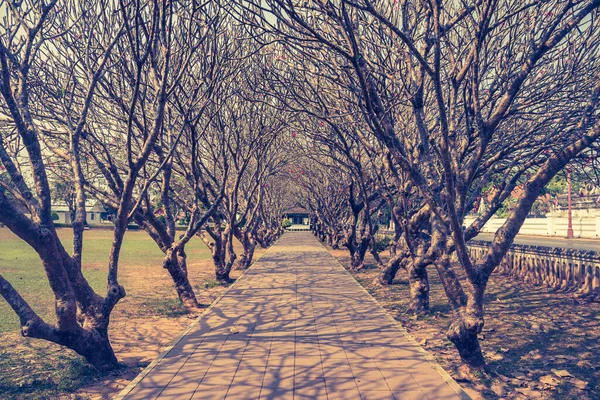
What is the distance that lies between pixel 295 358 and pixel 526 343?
3925mm

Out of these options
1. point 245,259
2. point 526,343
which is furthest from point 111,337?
point 245,259

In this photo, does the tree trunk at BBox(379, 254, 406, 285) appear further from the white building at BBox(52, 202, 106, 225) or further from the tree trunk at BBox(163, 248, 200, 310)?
the white building at BBox(52, 202, 106, 225)

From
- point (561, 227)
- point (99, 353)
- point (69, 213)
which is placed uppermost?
point (69, 213)

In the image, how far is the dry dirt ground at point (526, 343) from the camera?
18.7 feet

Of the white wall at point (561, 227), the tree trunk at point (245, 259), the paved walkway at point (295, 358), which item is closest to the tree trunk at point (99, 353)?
the paved walkway at point (295, 358)

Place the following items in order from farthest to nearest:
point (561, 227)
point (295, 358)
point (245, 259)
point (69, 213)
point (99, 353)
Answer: point (69, 213)
point (561, 227)
point (245, 259)
point (295, 358)
point (99, 353)

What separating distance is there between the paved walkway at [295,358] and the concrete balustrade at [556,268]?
5.18 m

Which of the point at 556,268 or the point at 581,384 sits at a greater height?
the point at 556,268

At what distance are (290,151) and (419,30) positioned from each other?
12267 millimetres

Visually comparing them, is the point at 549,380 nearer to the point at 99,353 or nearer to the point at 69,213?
the point at 99,353

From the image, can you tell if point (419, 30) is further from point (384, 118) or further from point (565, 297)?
point (565, 297)

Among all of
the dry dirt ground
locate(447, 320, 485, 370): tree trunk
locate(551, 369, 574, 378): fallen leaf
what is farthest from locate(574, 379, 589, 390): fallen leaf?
locate(447, 320, 485, 370): tree trunk

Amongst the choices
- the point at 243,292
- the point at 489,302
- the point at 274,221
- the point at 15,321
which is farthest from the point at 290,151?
the point at 274,221

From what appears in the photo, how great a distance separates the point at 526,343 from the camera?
7598mm
